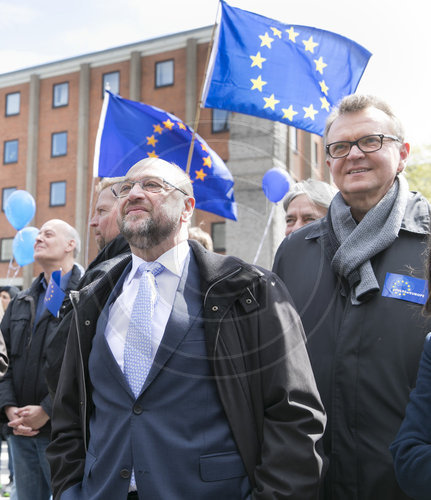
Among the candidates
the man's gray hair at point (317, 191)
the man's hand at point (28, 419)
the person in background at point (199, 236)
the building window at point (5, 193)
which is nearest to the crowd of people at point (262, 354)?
the man's gray hair at point (317, 191)

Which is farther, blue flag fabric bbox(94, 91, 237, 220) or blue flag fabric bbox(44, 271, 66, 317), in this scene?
blue flag fabric bbox(94, 91, 237, 220)

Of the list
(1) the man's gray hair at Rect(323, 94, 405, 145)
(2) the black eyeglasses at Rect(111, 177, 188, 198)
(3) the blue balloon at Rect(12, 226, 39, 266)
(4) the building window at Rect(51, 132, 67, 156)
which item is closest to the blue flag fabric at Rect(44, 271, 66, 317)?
(2) the black eyeglasses at Rect(111, 177, 188, 198)

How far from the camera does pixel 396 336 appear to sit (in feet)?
6.32

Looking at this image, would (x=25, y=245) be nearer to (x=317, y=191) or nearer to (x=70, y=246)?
(x=70, y=246)

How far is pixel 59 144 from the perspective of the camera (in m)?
24.2

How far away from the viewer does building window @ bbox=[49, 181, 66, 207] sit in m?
23.7

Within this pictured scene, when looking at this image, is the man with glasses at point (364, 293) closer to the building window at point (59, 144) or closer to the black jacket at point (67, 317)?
the black jacket at point (67, 317)

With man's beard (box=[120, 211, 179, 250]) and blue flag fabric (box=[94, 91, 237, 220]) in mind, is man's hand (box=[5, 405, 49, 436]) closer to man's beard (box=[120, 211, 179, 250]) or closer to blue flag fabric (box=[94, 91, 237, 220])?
man's beard (box=[120, 211, 179, 250])

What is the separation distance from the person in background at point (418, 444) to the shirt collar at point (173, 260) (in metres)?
0.97

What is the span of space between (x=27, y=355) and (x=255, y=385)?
2178mm

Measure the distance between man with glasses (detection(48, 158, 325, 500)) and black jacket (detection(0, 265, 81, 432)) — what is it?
139 cm

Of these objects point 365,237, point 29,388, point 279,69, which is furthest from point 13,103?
point 365,237

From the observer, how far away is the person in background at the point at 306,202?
3.49 m

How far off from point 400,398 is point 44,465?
248 centimetres
